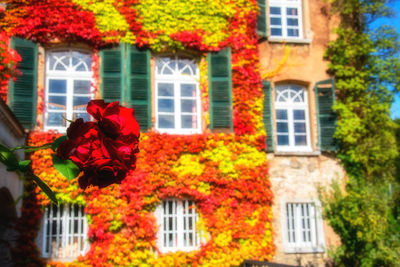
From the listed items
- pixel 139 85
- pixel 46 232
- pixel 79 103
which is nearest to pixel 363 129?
pixel 139 85

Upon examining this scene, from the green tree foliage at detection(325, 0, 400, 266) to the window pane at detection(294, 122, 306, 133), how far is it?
86cm

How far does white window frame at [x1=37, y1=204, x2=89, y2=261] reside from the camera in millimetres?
9203

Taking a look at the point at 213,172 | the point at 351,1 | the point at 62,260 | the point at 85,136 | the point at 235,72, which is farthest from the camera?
the point at 351,1

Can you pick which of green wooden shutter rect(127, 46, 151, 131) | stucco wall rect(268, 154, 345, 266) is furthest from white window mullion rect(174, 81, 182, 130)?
stucco wall rect(268, 154, 345, 266)

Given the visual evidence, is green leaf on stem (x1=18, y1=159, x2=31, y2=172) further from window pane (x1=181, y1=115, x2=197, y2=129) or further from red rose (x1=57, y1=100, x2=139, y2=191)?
window pane (x1=181, y1=115, x2=197, y2=129)

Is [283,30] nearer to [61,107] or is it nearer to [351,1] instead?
[351,1]

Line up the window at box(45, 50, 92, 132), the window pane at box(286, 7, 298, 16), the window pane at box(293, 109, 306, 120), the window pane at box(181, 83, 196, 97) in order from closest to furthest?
the window at box(45, 50, 92, 132)
the window pane at box(181, 83, 196, 97)
the window pane at box(293, 109, 306, 120)
the window pane at box(286, 7, 298, 16)

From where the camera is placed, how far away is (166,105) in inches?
409

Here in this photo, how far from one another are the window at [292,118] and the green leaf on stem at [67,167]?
9.82 metres

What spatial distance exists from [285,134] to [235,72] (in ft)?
6.73

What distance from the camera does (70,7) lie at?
9.86 m

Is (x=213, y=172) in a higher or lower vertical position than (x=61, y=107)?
lower

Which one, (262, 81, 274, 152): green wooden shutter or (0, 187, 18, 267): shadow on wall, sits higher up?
(262, 81, 274, 152): green wooden shutter

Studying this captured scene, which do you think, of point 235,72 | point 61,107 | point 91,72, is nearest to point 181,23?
point 235,72
